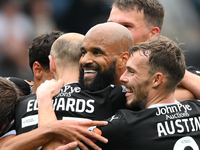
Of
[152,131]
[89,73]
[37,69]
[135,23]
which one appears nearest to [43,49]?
[37,69]

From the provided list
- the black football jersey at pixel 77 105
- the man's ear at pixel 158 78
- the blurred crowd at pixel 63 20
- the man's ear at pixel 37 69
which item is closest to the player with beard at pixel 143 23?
the black football jersey at pixel 77 105

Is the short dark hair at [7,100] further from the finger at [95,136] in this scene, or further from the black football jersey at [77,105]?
the finger at [95,136]

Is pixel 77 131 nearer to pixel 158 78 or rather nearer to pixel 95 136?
pixel 95 136

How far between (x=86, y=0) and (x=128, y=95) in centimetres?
551

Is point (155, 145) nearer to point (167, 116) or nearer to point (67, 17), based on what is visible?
point (167, 116)

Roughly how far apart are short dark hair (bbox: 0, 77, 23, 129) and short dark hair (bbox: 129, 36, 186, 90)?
1.43 meters

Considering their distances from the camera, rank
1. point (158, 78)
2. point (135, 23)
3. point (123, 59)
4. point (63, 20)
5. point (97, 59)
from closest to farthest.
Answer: point (158, 78) < point (97, 59) < point (123, 59) < point (135, 23) < point (63, 20)

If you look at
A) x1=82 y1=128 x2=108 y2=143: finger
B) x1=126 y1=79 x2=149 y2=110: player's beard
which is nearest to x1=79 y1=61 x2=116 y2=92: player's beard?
x1=126 y1=79 x2=149 y2=110: player's beard

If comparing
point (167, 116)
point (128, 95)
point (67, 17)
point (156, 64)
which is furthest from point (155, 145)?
point (67, 17)

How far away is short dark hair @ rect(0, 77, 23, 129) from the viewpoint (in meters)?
2.94

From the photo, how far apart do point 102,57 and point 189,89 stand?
109 cm

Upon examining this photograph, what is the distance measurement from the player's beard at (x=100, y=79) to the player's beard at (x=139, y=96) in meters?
0.44

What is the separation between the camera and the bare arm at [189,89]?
329 centimetres

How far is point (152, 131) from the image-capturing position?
259cm
